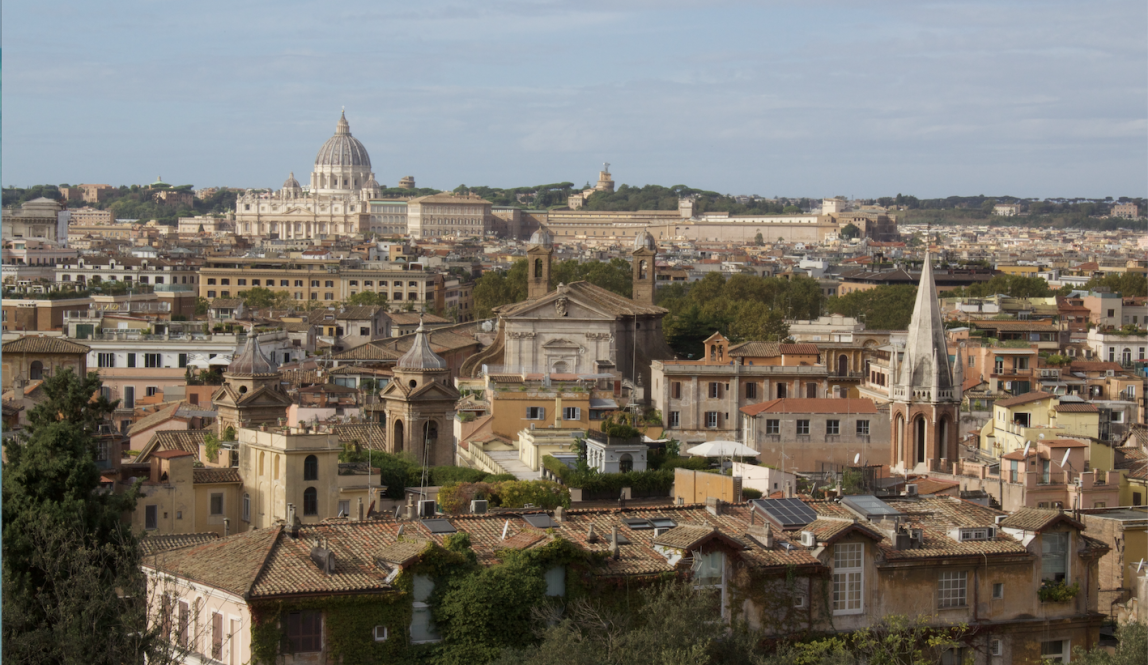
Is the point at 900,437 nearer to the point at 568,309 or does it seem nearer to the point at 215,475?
the point at 568,309

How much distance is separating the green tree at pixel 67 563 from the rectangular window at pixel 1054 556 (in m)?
6.96

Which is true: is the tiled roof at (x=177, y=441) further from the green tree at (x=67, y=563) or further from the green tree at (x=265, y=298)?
the green tree at (x=265, y=298)

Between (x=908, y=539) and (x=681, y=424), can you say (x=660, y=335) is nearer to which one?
(x=681, y=424)

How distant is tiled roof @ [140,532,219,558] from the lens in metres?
14.4

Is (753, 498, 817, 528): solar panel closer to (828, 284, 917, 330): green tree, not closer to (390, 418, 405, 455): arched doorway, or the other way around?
(390, 418, 405, 455): arched doorway

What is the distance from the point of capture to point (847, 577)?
45.8ft

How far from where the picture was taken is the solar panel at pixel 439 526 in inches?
542

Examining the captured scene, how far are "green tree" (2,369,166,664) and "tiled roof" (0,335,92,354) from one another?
56.9 ft

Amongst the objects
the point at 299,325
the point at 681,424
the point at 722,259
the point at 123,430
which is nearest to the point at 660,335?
the point at 681,424

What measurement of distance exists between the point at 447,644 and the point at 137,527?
5.50 meters

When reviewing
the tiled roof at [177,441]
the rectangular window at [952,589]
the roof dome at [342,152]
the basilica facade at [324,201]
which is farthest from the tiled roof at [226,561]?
the roof dome at [342,152]

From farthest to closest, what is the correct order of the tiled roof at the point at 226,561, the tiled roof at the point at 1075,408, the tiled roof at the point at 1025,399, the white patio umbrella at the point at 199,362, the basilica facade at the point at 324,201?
the basilica facade at the point at 324,201 < the white patio umbrella at the point at 199,362 < the tiled roof at the point at 1025,399 < the tiled roof at the point at 1075,408 < the tiled roof at the point at 226,561

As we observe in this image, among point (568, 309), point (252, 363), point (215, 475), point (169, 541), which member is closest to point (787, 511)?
point (169, 541)

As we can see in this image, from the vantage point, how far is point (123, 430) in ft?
91.8
